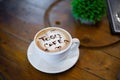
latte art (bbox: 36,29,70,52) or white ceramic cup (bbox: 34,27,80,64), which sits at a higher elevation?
latte art (bbox: 36,29,70,52)

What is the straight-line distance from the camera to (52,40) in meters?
0.71

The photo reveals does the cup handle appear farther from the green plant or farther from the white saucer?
the green plant

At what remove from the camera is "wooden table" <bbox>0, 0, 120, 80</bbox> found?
2.29ft

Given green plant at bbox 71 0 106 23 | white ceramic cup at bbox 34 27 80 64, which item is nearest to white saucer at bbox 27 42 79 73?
white ceramic cup at bbox 34 27 80 64

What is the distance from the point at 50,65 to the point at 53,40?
0.09 metres

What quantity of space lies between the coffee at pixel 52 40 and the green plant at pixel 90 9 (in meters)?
0.13

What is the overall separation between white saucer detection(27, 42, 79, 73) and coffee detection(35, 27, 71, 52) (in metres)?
0.05

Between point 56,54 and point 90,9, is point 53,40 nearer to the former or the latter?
point 56,54

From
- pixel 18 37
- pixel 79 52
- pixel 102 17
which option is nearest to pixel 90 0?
pixel 102 17

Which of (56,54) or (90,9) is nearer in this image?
(56,54)

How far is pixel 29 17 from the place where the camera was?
0.88 metres

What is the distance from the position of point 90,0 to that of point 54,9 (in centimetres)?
19

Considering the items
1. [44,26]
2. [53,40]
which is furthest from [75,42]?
[44,26]

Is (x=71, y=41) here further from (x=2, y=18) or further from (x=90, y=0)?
(x=2, y=18)
